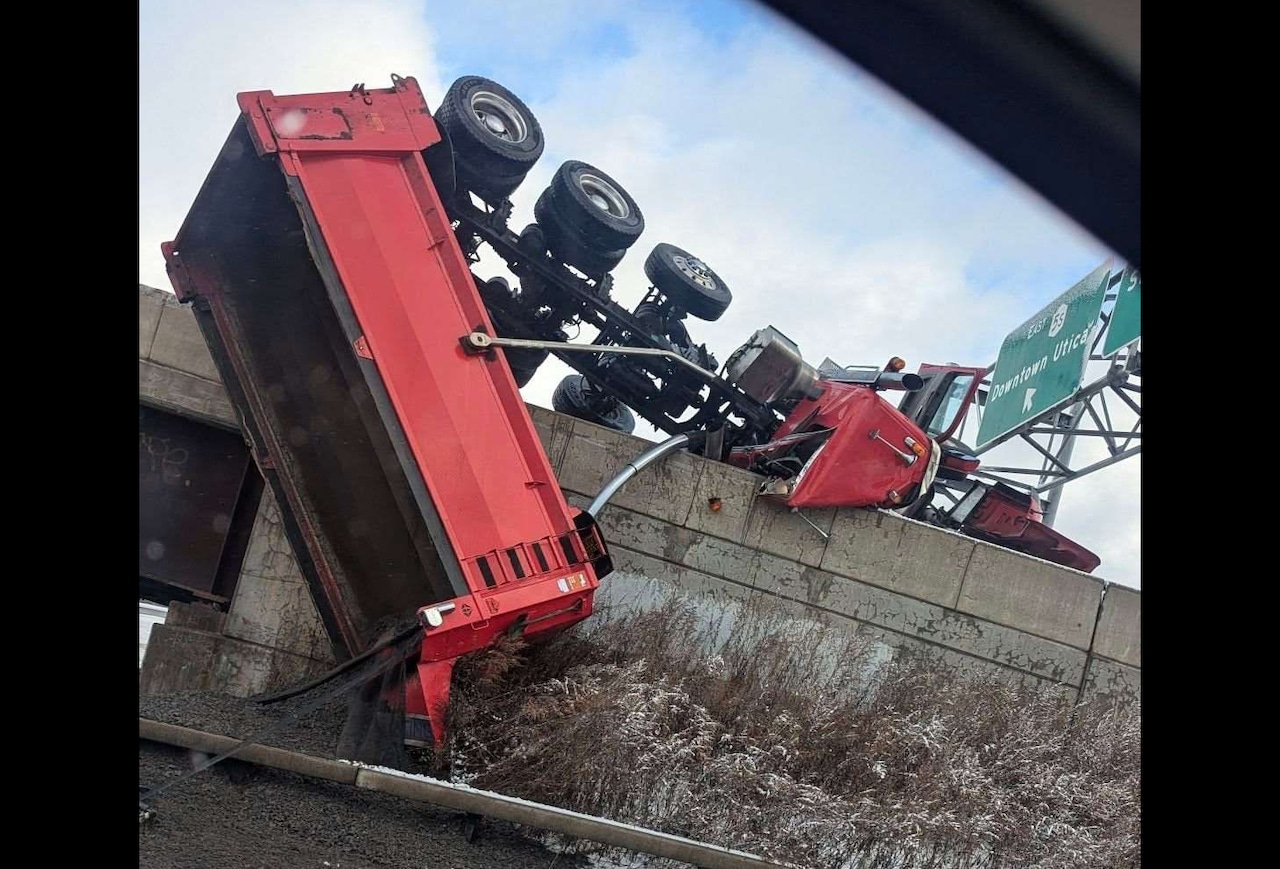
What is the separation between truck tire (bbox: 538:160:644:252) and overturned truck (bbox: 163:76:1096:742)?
2 centimetres

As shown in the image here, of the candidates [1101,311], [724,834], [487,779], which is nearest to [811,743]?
[724,834]

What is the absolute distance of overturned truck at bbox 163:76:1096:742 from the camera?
4676mm

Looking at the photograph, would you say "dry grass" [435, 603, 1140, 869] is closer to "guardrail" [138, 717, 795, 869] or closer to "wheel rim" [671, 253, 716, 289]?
"guardrail" [138, 717, 795, 869]

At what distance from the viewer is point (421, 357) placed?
4820 mm

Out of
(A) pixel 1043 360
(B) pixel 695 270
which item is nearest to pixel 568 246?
(B) pixel 695 270

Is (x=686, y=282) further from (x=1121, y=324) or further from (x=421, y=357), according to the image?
(x=1121, y=324)

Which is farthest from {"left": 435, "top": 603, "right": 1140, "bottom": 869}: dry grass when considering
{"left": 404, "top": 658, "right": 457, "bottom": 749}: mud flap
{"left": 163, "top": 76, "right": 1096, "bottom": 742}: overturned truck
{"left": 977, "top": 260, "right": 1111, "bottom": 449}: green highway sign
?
{"left": 977, "top": 260, "right": 1111, "bottom": 449}: green highway sign

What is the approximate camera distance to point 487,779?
4262 millimetres

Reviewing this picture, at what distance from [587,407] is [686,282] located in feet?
5.64

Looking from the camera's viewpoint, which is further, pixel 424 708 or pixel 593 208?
pixel 593 208

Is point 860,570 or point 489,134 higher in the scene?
point 489,134

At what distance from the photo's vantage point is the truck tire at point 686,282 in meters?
7.22
